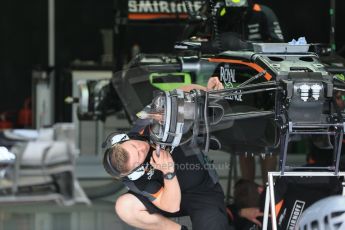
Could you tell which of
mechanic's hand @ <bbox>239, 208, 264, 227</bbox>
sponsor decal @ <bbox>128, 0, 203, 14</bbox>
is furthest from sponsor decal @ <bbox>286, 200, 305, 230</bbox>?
sponsor decal @ <bbox>128, 0, 203, 14</bbox>

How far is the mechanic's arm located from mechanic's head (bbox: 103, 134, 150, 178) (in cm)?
7

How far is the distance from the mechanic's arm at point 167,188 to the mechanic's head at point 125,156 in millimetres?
68

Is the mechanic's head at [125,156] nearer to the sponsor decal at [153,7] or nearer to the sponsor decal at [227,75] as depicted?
the sponsor decal at [227,75]

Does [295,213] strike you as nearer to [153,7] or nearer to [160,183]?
[160,183]

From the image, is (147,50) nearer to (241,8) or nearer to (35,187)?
(35,187)

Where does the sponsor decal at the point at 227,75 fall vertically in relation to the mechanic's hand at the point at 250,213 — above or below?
above

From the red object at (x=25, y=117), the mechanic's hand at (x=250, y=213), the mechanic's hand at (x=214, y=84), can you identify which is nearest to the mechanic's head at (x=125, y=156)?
the mechanic's hand at (x=214, y=84)

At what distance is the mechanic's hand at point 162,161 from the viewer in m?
3.44

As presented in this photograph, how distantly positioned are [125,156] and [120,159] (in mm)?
28

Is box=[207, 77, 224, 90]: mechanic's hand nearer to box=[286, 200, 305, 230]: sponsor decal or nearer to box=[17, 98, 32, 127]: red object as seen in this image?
box=[286, 200, 305, 230]: sponsor decal

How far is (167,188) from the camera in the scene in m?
3.62

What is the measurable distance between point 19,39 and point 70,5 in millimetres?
620

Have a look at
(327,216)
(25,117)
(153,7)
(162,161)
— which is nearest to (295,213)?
(162,161)

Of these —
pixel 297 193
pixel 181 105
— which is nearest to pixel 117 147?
pixel 181 105
